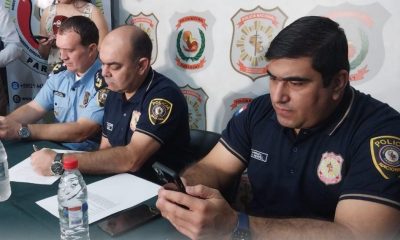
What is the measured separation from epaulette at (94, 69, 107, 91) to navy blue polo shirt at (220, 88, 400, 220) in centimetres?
90

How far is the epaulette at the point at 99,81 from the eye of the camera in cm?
210

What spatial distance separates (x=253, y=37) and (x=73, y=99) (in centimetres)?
110

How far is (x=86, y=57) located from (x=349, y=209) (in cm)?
164

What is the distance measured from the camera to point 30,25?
3.18m

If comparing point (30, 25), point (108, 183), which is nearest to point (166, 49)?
point (30, 25)

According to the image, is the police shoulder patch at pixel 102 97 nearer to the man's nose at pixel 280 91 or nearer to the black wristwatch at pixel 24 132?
the black wristwatch at pixel 24 132

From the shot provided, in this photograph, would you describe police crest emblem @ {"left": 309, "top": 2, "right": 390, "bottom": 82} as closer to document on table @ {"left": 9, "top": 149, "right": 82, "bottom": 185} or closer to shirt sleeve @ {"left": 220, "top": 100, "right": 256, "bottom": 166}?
shirt sleeve @ {"left": 220, "top": 100, "right": 256, "bottom": 166}

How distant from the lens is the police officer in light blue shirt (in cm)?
201

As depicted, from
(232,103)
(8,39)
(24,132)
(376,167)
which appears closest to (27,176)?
(24,132)

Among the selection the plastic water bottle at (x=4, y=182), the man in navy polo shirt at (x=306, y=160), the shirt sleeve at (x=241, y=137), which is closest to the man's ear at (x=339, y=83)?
the man in navy polo shirt at (x=306, y=160)

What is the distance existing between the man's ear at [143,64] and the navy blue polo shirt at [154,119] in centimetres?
4

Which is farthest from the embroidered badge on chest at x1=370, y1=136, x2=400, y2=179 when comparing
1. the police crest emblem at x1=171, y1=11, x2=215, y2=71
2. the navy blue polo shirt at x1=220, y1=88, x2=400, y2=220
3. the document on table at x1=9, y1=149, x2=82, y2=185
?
the police crest emblem at x1=171, y1=11, x2=215, y2=71

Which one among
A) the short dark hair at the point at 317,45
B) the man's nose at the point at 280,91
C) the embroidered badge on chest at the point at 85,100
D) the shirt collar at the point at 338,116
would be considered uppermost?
the short dark hair at the point at 317,45

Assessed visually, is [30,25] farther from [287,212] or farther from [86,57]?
[287,212]
